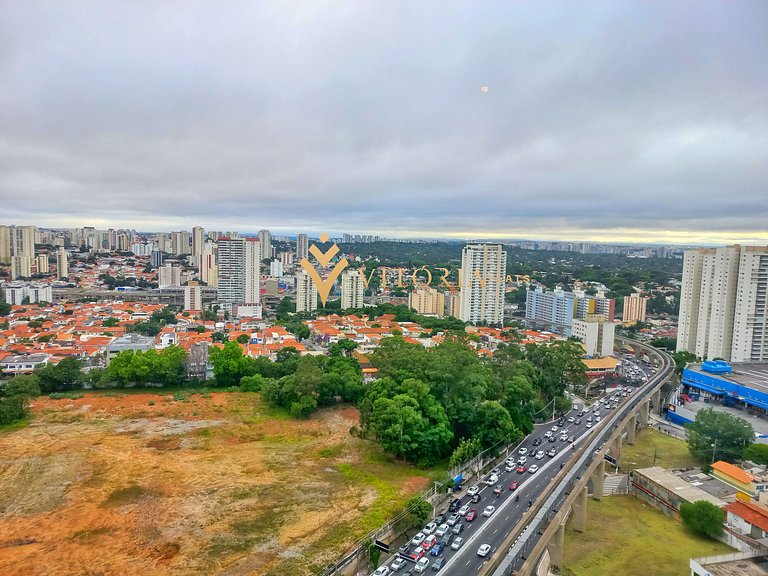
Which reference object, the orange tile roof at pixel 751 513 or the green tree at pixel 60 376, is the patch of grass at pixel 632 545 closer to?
the orange tile roof at pixel 751 513

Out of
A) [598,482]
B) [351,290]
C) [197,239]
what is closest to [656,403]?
[598,482]

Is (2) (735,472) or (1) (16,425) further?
(1) (16,425)

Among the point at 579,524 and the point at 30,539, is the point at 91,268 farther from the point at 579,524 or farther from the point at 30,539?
the point at 579,524

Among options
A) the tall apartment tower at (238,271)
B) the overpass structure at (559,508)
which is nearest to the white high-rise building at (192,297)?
the tall apartment tower at (238,271)

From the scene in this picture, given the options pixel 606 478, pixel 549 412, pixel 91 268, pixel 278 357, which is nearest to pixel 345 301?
pixel 278 357

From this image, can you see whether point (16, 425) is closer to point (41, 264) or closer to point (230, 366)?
point (230, 366)

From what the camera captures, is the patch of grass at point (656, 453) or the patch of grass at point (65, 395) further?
the patch of grass at point (65, 395)

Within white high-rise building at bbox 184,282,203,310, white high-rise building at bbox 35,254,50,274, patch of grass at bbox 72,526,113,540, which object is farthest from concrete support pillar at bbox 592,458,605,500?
white high-rise building at bbox 35,254,50,274
